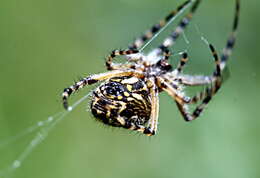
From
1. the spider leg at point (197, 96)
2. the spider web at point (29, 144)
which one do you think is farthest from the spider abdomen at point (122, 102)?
the spider web at point (29, 144)

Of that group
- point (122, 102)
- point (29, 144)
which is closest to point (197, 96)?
point (122, 102)

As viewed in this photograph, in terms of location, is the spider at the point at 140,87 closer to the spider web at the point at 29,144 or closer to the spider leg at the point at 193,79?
the spider leg at the point at 193,79

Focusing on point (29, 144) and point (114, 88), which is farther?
point (29, 144)

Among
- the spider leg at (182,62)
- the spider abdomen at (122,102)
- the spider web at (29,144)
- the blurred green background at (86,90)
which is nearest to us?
the spider abdomen at (122,102)

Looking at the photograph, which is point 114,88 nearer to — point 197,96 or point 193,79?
point 197,96

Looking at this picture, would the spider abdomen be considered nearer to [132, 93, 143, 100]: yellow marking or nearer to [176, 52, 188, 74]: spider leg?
[132, 93, 143, 100]: yellow marking

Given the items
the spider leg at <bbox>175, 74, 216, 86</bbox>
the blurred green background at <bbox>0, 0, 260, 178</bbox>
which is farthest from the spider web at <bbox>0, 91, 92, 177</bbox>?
the spider leg at <bbox>175, 74, 216, 86</bbox>

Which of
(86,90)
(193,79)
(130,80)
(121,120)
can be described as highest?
(130,80)
